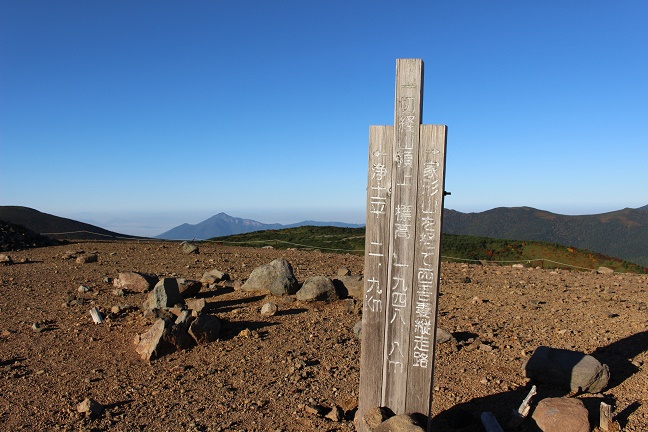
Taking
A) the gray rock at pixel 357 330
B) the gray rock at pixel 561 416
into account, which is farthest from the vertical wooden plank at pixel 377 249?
the gray rock at pixel 357 330

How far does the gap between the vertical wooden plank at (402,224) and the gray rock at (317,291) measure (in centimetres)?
532

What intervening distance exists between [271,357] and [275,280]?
3.57 m

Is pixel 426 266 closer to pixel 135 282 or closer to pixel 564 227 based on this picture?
pixel 135 282

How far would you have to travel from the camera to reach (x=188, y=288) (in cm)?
1079

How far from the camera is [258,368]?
23.2 feet

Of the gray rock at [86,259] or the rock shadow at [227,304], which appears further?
the gray rock at [86,259]

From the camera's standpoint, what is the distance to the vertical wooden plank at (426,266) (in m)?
4.70

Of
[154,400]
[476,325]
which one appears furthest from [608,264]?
[154,400]

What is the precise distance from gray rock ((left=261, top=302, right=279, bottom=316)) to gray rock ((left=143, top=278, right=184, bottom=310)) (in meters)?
1.67

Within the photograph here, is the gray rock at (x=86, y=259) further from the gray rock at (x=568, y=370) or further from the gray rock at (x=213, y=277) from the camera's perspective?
the gray rock at (x=568, y=370)

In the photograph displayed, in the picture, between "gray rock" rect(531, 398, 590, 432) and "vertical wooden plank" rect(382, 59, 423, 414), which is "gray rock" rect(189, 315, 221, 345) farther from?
"gray rock" rect(531, 398, 590, 432)

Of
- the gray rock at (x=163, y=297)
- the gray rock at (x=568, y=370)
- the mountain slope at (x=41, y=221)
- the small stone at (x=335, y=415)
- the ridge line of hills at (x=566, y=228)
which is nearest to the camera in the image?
the small stone at (x=335, y=415)

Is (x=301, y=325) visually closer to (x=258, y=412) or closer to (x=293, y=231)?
(x=258, y=412)

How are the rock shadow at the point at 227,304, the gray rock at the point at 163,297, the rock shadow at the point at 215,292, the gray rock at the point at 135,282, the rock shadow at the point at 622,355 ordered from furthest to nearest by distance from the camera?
the gray rock at the point at 135,282, the rock shadow at the point at 215,292, the rock shadow at the point at 227,304, the gray rock at the point at 163,297, the rock shadow at the point at 622,355
